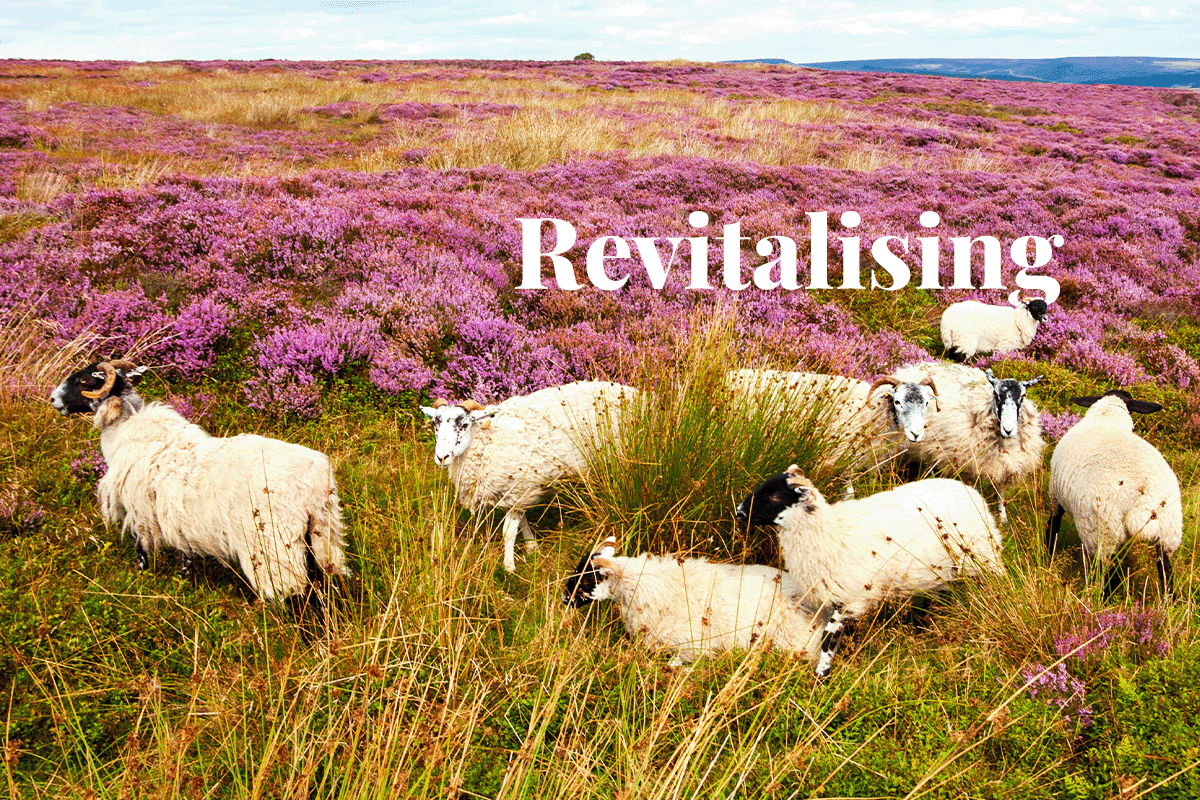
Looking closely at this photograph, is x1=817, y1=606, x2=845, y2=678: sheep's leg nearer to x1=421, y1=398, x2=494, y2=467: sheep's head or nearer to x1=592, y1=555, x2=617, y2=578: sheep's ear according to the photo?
x1=592, y1=555, x2=617, y2=578: sheep's ear

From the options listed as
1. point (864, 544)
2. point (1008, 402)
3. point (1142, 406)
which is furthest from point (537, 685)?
point (1142, 406)

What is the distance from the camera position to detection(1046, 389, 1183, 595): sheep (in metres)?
3.94

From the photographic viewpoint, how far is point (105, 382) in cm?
455

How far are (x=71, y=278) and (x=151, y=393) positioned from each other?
2600 millimetres

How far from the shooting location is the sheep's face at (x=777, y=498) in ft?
12.5

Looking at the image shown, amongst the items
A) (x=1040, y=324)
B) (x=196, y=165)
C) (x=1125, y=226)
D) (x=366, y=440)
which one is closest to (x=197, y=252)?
(x=366, y=440)

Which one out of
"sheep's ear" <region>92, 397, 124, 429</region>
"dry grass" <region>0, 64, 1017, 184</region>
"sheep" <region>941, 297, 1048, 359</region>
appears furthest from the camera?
"dry grass" <region>0, 64, 1017, 184</region>

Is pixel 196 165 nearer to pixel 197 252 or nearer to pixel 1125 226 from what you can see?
pixel 197 252

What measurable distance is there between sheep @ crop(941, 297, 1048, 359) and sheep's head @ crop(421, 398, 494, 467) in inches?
275

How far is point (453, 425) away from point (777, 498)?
2.38 meters

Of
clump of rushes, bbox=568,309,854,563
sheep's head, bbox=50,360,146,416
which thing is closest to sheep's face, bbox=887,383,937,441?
clump of rushes, bbox=568,309,854,563

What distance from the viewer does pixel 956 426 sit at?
5.59 m

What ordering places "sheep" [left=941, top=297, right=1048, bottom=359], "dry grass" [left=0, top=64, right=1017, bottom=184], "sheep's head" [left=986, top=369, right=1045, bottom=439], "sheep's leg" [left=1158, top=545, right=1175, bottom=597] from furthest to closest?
"dry grass" [left=0, top=64, right=1017, bottom=184]
"sheep" [left=941, top=297, right=1048, bottom=359]
"sheep's head" [left=986, top=369, right=1045, bottom=439]
"sheep's leg" [left=1158, top=545, right=1175, bottom=597]

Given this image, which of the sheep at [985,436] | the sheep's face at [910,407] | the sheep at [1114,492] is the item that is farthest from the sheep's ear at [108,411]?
the sheep at [1114,492]
